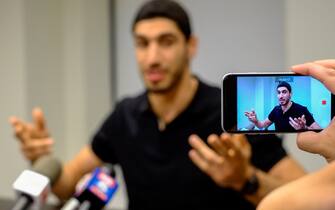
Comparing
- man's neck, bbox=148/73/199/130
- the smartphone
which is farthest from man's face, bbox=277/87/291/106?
man's neck, bbox=148/73/199/130

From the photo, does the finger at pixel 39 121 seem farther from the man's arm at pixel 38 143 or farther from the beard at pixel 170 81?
the beard at pixel 170 81

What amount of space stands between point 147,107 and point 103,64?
0.70 metres

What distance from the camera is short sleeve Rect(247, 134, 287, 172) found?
115 centimetres

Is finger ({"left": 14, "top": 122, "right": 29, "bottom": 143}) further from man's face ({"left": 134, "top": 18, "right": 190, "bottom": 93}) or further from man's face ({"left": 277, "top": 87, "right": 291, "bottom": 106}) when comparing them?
man's face ({"left": 277, "top": 87, "right": 291, "bottom": 106})

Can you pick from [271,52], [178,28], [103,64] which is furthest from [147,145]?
[103,64]

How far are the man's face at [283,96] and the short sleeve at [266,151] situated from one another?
63cm

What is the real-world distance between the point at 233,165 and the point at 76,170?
1.59 feet

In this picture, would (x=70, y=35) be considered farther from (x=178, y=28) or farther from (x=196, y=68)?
(x=178, y=28)

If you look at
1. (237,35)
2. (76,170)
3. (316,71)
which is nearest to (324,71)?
(316,71)

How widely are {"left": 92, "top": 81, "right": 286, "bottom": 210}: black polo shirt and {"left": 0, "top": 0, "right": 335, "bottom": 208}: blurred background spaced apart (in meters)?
0.39

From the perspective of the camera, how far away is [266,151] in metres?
1.16

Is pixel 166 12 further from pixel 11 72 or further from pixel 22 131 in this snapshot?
pixel 11 72

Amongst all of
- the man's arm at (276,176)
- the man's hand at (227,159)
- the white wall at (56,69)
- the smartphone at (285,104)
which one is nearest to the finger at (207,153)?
the man's hand at (227,159)

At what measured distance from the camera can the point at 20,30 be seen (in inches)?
72.4
